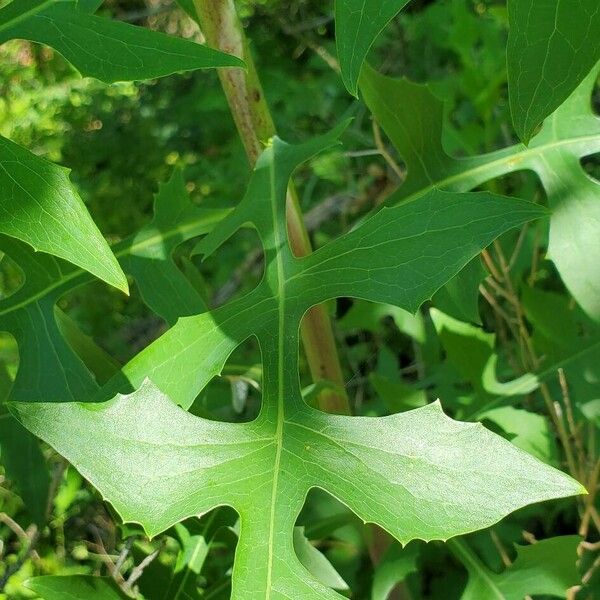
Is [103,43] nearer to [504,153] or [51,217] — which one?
[51,217]

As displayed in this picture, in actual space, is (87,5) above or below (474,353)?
above

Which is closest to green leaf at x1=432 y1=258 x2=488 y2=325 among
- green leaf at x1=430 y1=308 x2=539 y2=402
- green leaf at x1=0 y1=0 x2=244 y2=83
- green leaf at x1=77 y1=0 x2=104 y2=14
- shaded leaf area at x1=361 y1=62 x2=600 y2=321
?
shaded leaf area at x1=361 y1=62 x2=600 y2=321


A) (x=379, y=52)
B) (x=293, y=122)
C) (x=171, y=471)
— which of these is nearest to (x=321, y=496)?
(x=171, y=471)

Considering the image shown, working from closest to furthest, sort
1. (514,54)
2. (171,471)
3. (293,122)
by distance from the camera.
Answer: (514,54) → (171,471) → (293,122)

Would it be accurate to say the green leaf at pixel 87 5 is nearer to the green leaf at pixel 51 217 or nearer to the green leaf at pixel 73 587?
the green leaf at pixel 51 217

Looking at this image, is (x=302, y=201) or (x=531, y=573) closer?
(x=531, y=573)

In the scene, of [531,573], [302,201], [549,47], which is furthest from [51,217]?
[302,201]

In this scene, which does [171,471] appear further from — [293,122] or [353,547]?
[293,122]
